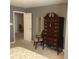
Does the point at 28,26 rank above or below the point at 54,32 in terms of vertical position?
above

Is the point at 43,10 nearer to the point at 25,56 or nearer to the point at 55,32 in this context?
the point at 55,32

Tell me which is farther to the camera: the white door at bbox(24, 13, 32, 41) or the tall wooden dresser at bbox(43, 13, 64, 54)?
the white door at bbox(24, 13, 32, 41)

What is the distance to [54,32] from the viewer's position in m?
4.79

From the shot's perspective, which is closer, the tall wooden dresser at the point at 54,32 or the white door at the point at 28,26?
the tall wooden dresser at the point at 54,32

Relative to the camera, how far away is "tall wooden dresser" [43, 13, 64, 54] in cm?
469

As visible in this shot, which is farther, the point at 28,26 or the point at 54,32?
the point at 28,26

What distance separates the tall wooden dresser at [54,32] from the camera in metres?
4.69
